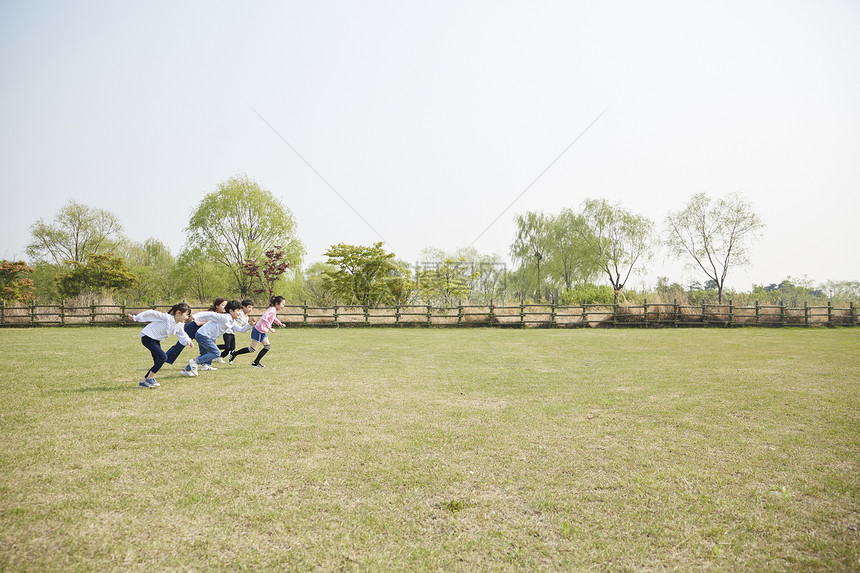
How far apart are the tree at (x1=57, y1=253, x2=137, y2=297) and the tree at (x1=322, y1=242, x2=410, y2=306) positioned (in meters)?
20.0

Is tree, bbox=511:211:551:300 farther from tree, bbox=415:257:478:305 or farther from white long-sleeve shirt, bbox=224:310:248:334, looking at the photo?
white long-sleeve shirt, bbox=224:310:248:334

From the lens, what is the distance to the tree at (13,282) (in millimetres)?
34031

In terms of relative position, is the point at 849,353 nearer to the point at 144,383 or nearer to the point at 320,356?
the point at 320,356

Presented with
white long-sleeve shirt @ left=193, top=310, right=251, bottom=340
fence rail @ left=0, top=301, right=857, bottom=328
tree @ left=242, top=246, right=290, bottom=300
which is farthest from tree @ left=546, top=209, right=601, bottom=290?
white long-sleeve shirt @ left=193, top=310, right=251, bottom=340

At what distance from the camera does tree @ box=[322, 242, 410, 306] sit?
102 ft

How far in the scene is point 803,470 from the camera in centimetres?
406

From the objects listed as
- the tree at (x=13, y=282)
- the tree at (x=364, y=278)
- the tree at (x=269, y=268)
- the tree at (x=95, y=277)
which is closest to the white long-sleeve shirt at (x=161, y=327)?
the tree at (x=364, y=278)

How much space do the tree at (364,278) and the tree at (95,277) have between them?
20007 mm

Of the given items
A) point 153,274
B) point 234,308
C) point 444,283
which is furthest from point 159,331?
point 153,274

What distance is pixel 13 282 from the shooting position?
113ft

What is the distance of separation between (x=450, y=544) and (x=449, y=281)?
31.5 metres

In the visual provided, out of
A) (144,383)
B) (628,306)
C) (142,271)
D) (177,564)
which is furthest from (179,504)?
(142,271)

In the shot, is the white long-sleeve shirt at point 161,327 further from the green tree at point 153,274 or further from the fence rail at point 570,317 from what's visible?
the green tree at point 153,274

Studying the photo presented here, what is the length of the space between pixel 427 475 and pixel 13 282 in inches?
1771
